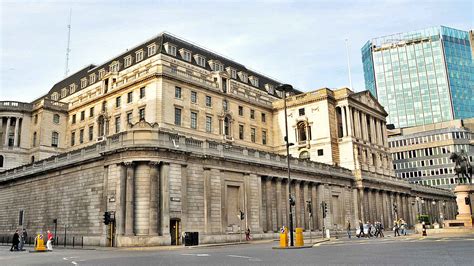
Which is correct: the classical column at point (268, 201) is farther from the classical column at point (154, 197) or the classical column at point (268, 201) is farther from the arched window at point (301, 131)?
the arched window at point (301, 131)

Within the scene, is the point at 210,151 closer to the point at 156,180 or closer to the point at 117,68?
the point at 156,180

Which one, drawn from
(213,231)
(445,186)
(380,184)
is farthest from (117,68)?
(445,186)

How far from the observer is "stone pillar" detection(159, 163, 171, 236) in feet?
125

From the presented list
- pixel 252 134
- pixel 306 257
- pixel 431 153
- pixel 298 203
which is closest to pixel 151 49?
pixel 252 134

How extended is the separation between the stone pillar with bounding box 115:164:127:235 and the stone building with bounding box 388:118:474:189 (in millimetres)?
91272

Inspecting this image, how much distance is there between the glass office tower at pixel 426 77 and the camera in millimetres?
151875

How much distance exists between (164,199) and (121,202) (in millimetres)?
3665

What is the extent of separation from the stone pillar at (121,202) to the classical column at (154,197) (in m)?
2.36

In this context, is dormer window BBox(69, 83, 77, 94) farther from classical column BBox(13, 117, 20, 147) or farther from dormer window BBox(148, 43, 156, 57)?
dormer window BBox(148, 43, 156, 57)

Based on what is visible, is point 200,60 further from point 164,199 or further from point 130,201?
point 130,201

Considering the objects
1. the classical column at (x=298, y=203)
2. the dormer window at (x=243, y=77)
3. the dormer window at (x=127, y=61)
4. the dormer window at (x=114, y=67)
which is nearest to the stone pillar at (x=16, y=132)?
the dormer window at (x=114, y=67)

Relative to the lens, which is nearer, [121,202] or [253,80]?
[121,202]

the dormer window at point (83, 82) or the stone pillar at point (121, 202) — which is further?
the dormer window at point (83, 82)

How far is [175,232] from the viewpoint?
1540 inches
